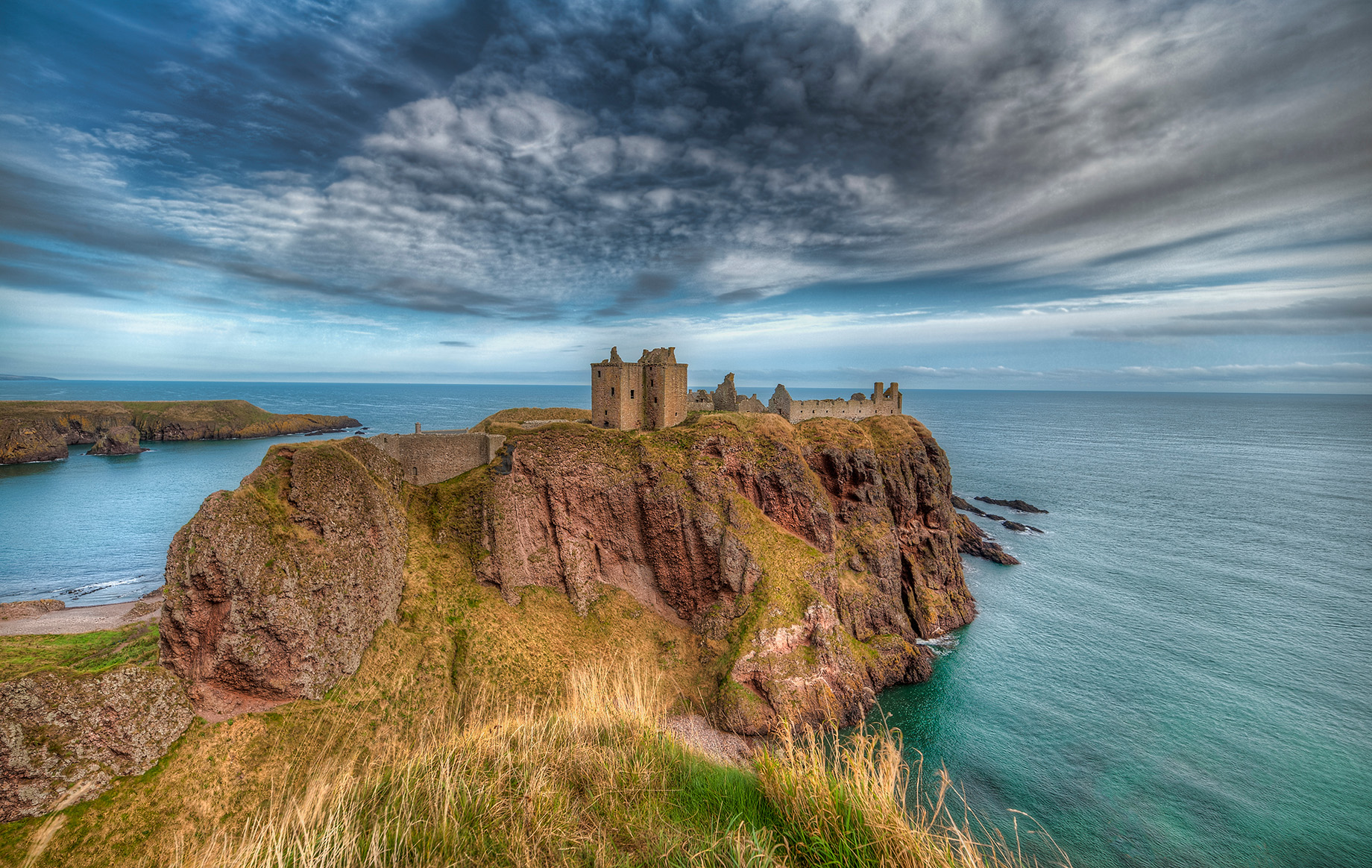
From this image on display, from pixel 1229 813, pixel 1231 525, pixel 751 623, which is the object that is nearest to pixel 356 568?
pixel 751 623

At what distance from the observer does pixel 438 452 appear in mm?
40594

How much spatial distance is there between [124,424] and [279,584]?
17831 cm

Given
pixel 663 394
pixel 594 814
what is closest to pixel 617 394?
pixel 663 394

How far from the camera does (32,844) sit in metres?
18.9

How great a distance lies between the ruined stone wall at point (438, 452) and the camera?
38.9 metres

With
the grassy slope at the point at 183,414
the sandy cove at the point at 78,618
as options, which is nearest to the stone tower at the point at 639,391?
the sandy cove at the point at 78,618

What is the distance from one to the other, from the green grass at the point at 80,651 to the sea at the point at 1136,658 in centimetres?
2711

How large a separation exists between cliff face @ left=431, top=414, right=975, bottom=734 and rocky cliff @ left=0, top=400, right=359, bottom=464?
14672 cm

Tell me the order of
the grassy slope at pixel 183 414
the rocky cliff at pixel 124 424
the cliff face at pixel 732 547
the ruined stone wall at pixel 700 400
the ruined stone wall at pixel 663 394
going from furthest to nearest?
the grassy slope at pixel 183 414
the rocky cliff at pixel 124 424
the ruined stone wall at pixel 700 400
the ruined stone wall at pixel 663 394
the cliff face at pixel 732 547

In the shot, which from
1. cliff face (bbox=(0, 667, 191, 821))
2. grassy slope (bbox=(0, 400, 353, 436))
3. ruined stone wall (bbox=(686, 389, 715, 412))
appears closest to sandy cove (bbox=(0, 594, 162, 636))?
cliff face (bbox=(0, 667, 191, 821))

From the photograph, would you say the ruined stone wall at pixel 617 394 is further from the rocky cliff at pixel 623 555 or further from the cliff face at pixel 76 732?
the cliff face at pixel 76 732

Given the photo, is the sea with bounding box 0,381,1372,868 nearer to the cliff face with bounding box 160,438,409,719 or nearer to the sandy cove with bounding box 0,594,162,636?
the sandy cove with bounding box 0,594,162,636

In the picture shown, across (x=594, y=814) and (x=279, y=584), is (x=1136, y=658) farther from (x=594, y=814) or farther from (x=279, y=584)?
(x=279, y=584)

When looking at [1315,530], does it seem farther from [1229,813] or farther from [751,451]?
[751,451]
